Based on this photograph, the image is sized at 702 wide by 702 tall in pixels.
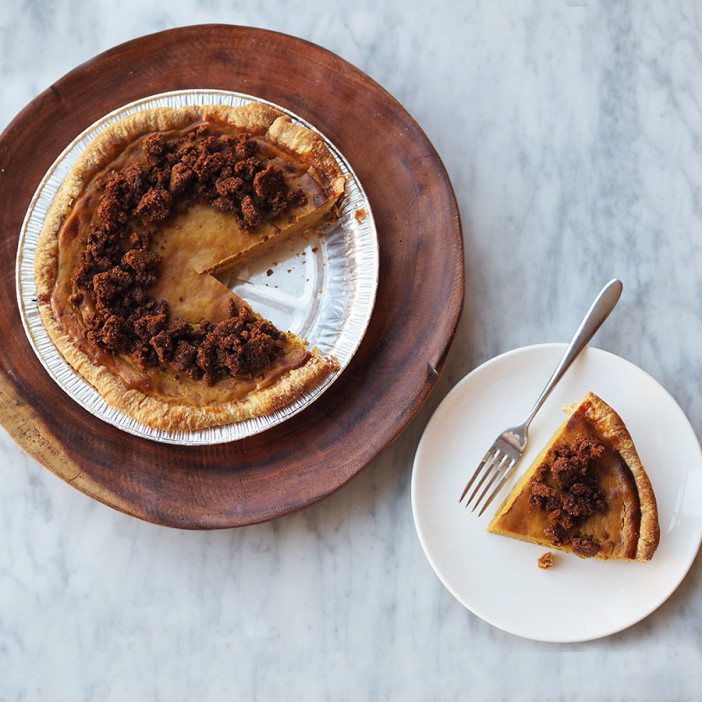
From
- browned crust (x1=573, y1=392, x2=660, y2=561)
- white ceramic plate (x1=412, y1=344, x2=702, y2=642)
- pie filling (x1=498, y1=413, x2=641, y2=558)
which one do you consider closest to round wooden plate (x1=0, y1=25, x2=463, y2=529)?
white ceramic plate (x1=412, y1=344, x2=702, y2=642)

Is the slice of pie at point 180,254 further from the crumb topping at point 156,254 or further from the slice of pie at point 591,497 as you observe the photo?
the slice of pie at point 591,497

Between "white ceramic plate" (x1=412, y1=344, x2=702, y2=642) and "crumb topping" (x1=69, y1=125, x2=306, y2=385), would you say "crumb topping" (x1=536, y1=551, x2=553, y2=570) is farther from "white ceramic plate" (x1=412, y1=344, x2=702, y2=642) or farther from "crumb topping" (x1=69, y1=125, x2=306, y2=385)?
"crumb topping" (x1=69, y1=125, x2=306, y2=385)

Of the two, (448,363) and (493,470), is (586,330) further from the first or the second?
(493,470)

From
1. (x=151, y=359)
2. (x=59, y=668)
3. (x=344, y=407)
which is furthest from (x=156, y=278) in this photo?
(x=59, y=668)

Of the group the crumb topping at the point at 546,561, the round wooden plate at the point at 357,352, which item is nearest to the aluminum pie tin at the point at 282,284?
the round wooden plate at the point at 357,352

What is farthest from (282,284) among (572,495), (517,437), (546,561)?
(546,561)

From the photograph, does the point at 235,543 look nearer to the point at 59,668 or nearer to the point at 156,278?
the point at 59,668
